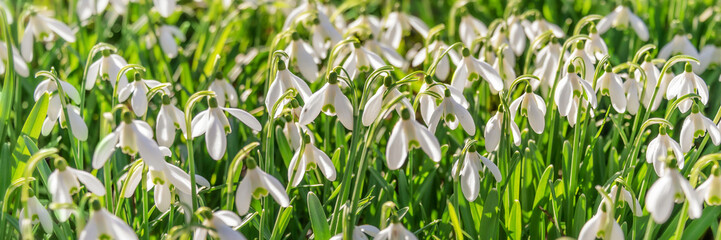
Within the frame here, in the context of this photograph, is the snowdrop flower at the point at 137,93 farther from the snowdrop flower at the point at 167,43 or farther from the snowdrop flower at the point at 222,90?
the snowdrop flower at the point at 167,43

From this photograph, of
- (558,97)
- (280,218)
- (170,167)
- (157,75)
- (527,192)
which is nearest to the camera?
(170,167)

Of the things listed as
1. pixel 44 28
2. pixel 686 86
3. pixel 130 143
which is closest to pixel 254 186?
pixel 130 143

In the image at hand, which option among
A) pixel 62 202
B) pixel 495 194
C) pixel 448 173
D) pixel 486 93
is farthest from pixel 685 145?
pixel 62 202

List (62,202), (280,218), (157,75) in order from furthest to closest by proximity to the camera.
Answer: (157,75), (280,218), (62,202)

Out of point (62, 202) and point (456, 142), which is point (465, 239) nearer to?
point (456, 142)

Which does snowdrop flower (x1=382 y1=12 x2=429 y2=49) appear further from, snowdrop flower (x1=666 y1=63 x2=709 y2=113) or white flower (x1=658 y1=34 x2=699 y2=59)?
snowdrop flower (x1=666 y1=63 x2=709 y2=113)

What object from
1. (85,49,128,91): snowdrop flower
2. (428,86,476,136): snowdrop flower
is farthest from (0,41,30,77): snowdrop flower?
(428,86,476,136): snowdrop flower

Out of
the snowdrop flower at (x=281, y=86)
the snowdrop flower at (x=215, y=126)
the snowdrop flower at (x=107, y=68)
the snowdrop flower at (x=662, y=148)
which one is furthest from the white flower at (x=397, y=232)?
the snowdrop flower at (x=107, y=68)
